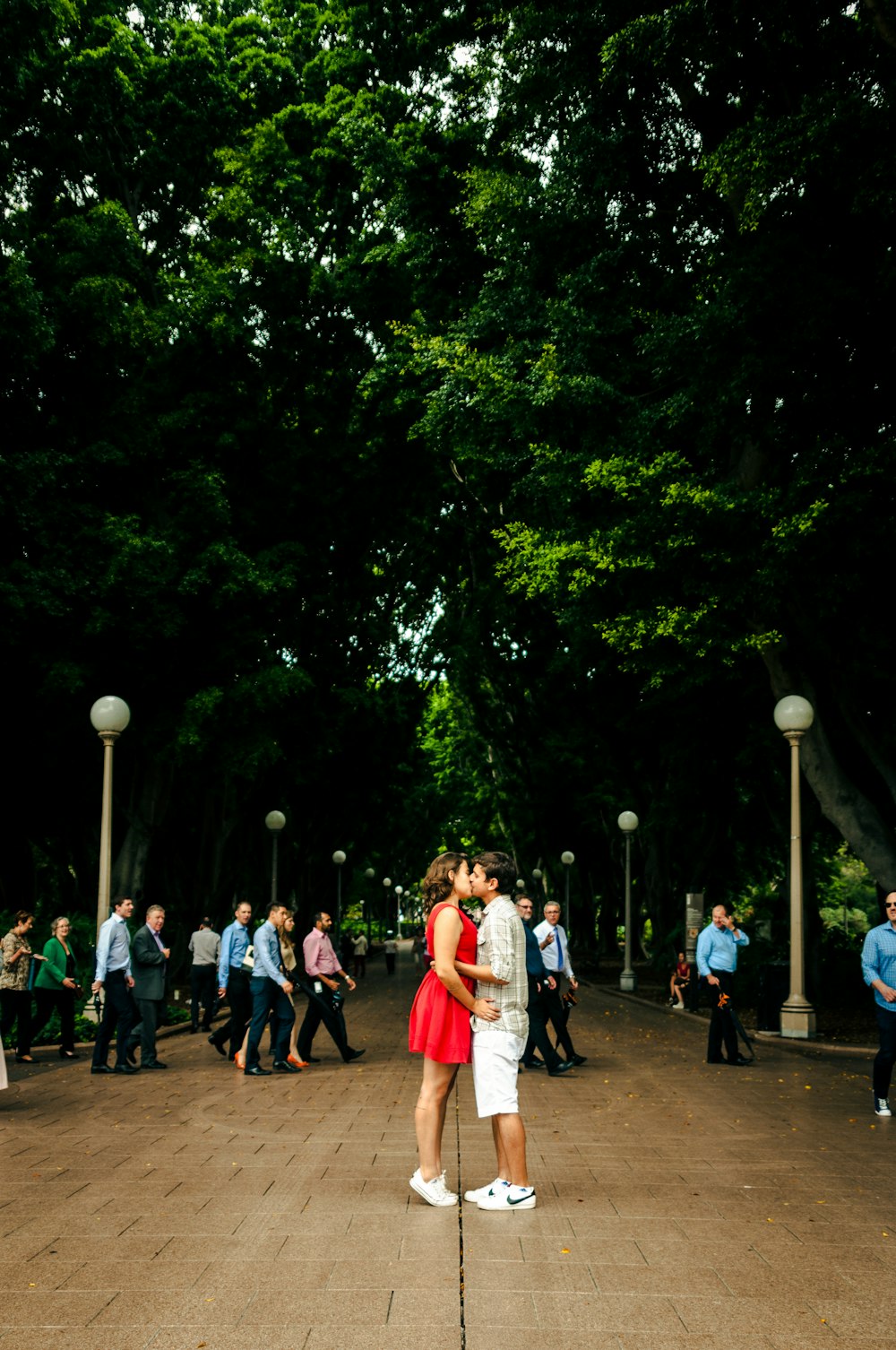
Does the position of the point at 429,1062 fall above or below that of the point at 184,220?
below

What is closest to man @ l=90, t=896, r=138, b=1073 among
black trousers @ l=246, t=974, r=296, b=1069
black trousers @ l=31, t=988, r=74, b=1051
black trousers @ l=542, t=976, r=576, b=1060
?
black trousers @ l=31, t=988, r=74, b=1051

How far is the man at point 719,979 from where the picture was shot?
15000 millimetres

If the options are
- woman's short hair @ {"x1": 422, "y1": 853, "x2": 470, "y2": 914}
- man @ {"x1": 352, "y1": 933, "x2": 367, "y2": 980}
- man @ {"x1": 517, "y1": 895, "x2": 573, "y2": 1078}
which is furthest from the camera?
man @ {"x1": 352, "y1": 933, "x2": 367, "y2": 980}

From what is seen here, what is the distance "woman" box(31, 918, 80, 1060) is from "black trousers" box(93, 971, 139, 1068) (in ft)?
3.04

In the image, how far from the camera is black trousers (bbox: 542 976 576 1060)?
14.2 meters

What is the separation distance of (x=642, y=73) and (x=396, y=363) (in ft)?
20.4

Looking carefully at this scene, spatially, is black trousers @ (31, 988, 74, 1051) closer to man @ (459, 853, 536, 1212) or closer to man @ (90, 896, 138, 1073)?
man @ (90, 896, 138, 1073)

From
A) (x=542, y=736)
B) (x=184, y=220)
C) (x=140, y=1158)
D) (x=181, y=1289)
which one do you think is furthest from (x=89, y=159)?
(x=181, y=1289)

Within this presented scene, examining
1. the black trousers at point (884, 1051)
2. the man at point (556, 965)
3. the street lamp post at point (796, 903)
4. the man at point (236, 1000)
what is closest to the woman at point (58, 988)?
the man at point (236, 1000)

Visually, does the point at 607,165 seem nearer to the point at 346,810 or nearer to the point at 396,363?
the point at 396,363

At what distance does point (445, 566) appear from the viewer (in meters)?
34.2

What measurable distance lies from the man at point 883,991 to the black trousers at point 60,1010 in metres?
8.80

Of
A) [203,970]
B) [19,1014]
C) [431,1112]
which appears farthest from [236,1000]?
[431,1112]

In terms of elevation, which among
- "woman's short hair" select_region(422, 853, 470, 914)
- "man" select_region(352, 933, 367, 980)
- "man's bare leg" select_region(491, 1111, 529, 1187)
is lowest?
"man" select_region(352, 933, 367, 980)
